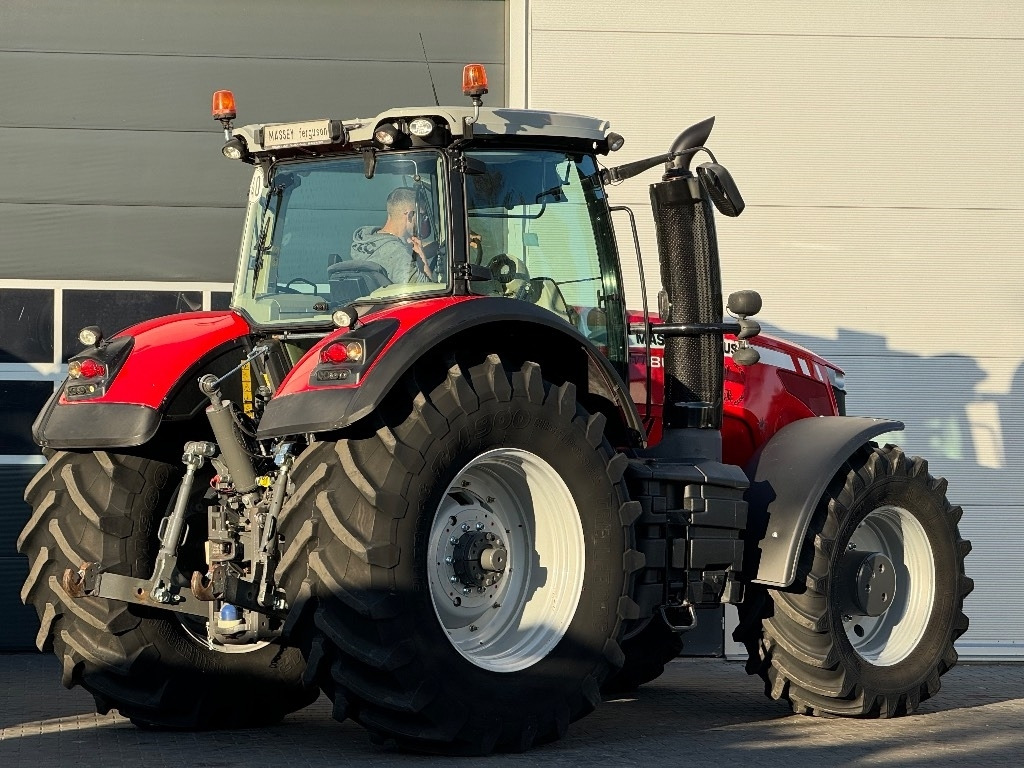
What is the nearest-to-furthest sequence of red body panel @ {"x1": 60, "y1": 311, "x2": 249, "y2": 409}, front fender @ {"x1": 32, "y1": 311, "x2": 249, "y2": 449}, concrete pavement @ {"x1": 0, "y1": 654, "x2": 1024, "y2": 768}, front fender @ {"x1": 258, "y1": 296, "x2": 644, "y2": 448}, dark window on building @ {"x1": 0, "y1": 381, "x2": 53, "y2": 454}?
front fender @ {"x1": 258, "y1": 296, "x2": 644, "y2": 448}, concrete pavement @ {"x1": 0, "y1": 654, "x2": 1024, "y2": 768}, front fender @ {"x1": 32, "y1": 311, "x2": 249, "y2": 449}, red body panel @ {"x1": 60, "y1": 311, "x2": 249, "y2": 409}, dark window on building @ {"x1": 0, "y1": 381, "x2": 53, "y2": 454}

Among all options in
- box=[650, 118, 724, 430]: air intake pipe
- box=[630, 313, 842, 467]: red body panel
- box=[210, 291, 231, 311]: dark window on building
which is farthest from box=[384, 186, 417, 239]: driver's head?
box=[210, 291, 231, 311]: dark window on building

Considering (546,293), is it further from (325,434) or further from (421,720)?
(421,720)

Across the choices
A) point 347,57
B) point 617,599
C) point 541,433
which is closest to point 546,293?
point 541,433

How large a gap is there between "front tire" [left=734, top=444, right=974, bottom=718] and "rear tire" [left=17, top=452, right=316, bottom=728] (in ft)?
7.95

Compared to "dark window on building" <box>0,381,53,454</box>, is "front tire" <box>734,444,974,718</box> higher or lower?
lower

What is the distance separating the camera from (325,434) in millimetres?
5594

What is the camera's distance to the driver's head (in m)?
6.21

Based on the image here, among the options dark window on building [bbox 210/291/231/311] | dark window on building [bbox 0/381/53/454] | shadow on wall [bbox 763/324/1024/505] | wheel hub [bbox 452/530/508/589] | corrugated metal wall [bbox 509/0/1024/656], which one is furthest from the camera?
shadow on wall [bbox 763/324/1024/505]

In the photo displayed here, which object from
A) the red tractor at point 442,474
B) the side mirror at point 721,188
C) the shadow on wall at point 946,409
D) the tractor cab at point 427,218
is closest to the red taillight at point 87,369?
the red tractor at point 442,474

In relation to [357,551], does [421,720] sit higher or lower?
lower

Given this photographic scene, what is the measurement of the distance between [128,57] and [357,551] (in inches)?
226

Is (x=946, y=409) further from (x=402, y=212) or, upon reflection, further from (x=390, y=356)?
(x=390, y=356)

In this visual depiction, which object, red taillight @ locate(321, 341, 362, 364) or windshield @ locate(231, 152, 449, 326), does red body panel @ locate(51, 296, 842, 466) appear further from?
windshield @ locate(231, 152, 449, 326)

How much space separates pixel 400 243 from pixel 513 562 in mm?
1287
